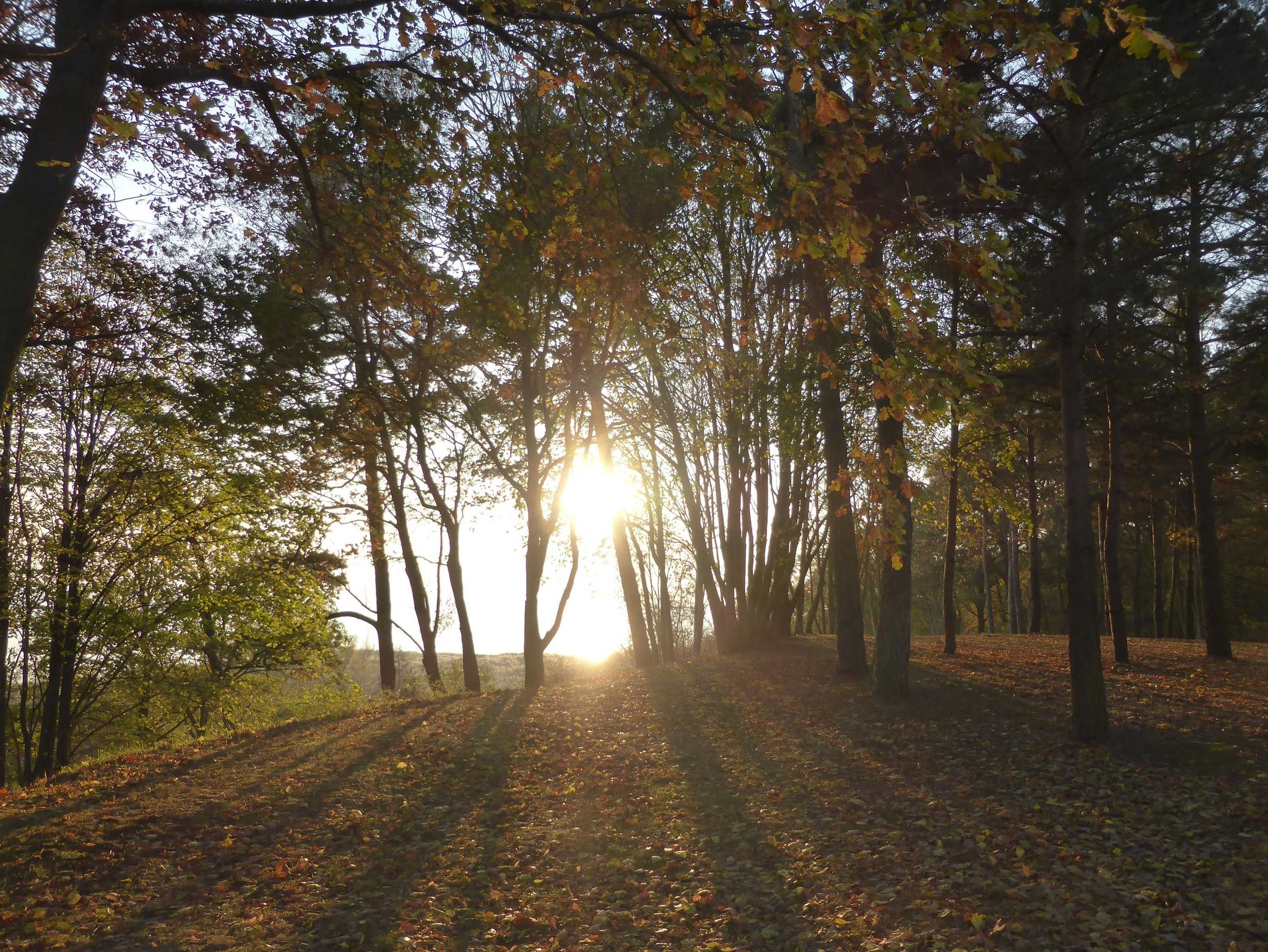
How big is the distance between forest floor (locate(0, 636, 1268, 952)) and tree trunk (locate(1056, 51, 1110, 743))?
560 millimetres

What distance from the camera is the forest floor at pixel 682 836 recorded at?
4680mm

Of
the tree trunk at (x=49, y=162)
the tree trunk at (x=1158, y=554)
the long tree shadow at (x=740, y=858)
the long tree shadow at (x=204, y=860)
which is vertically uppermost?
the tree trunk at (x=49, y=162)

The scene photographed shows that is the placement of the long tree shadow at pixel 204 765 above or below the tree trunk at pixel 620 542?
below

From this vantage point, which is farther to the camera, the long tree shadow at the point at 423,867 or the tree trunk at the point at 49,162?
the long tree shadow at the point at 423,867

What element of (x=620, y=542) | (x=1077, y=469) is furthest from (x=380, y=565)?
(x=1077, y=469)

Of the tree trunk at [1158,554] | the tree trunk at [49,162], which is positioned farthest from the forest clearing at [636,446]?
the tree trunk at [1158,554]

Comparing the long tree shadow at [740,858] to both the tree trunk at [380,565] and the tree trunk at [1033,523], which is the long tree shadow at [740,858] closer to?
the tree trunk at [380,565]

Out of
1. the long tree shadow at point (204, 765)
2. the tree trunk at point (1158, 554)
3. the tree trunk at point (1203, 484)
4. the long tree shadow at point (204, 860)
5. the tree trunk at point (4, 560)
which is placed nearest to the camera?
the long tree shadow at point (204, 860)

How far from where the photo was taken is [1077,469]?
8.58 meters

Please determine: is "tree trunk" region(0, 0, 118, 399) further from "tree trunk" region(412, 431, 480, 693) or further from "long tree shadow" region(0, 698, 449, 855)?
"tree trunk" region(412, 431, 480, 693)

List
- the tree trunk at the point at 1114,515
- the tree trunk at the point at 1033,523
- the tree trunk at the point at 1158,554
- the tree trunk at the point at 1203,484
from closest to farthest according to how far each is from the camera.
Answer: the tree trunk at the point at 1114,515
the tree trunk at the point at 1203,484
the tree trunk at the point at 1033,523
the tree trunk at the point at 1158,554

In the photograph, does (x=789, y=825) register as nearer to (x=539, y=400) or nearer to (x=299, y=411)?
(x=539, y=400)

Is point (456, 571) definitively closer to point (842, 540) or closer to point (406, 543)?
point (406, 543)

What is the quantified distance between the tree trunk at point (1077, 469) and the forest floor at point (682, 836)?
0.56 meters
